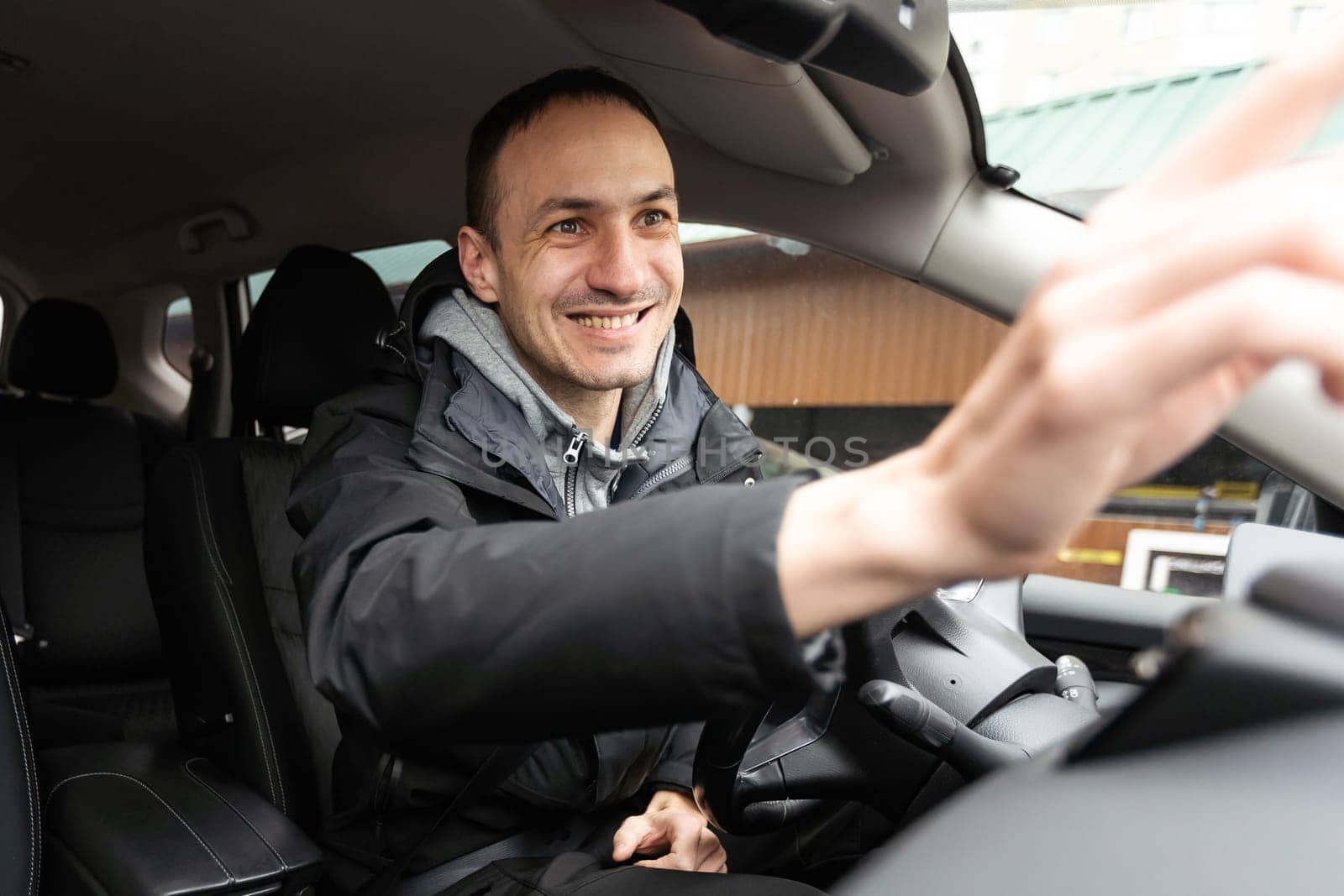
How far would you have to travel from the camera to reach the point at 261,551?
78.5 inches

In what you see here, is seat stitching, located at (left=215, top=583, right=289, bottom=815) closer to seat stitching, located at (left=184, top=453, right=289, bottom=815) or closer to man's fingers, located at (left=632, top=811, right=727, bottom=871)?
seat stitching, located at (left=184, top=453, right=289, bottom=815)

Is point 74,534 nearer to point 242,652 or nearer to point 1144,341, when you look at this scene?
point 242,652

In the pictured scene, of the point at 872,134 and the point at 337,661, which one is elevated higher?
the point at 872,134

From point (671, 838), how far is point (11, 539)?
79.3 inches

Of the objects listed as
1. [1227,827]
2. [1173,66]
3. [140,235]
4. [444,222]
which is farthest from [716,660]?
[140,235]

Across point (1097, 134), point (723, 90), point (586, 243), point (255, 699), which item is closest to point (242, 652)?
point (255, 699)

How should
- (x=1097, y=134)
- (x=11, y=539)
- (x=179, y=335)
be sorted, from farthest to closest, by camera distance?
(x=179, y=335) < (x=11, y=539) < (x=1097, y=134)

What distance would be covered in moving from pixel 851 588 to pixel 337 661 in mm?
466

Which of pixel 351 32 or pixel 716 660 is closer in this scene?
pixel 716 660

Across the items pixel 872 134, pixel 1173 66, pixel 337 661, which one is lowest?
pixel 337 661

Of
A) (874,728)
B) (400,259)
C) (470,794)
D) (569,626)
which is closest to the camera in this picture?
(569,626)

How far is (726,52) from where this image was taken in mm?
1573

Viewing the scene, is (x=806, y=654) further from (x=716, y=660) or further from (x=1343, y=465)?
(x=1343, y=465)

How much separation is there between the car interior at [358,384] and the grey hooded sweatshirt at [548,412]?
0.08 m
